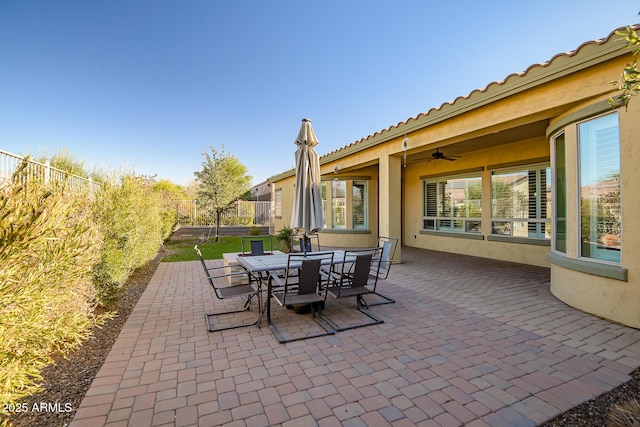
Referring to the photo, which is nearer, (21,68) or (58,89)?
(21,68)

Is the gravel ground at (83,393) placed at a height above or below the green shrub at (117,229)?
below

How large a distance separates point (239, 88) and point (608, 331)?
14594 mm

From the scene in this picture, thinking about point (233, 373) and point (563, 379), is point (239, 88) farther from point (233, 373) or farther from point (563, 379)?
point (563, 379)

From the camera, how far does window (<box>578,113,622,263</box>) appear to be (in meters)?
4.01

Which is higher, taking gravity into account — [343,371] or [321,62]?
[321,62]

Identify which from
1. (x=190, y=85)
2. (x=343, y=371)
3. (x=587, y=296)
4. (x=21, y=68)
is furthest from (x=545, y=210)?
(x=21, y=68)

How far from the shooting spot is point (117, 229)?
16.8 feet

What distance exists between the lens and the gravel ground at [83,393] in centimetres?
211

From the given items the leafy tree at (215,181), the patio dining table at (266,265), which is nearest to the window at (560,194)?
the patio dining table at (266,265)

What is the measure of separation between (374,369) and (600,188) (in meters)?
4.22

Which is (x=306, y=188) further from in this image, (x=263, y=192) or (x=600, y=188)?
(x=263, y=192)

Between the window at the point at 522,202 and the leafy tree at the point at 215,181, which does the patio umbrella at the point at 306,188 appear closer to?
the window at the point at 522,202

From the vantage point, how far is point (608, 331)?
12.0 ft

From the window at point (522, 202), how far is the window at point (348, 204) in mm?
4553
